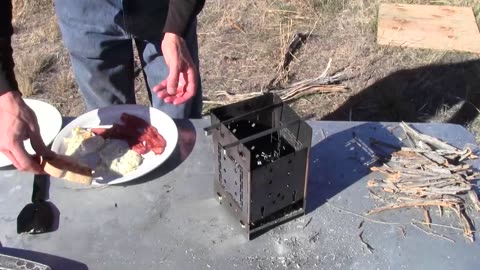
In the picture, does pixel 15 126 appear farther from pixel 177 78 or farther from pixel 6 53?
pixel 177 78

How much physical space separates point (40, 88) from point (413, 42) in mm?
2149

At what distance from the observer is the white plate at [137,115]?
1.29 metres

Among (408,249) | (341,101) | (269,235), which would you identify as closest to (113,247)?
(269,235)

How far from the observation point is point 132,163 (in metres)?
1.31

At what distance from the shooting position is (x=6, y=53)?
4.16 feet

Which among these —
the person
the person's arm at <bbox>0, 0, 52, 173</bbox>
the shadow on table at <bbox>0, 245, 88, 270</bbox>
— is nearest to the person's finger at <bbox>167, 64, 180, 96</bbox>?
the person

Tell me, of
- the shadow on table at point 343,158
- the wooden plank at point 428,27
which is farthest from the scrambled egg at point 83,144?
the wooden plank at point 428,27

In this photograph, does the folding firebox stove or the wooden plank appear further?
the wooden plank

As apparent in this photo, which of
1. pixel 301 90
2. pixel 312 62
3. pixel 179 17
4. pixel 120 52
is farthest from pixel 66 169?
pixel 312 62

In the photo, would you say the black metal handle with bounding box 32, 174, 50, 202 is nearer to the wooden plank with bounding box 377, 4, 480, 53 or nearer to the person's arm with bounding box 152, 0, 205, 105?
the person's arm with bounding box 152, 0, 205, 105

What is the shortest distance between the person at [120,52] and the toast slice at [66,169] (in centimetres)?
2

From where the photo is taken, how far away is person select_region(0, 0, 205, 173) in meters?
Answer: 1.24

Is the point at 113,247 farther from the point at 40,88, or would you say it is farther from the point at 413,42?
the point at 413,42

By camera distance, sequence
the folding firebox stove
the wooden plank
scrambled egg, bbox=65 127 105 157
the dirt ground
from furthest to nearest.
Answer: the wooden plank
the dirt ground
scrambled egg, bbox=65 127 105 157
the folding firebox stove
